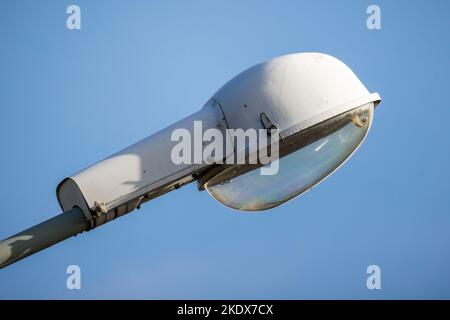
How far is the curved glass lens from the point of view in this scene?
19.8 metres

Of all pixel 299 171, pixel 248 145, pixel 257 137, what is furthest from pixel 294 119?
pixel 299 171

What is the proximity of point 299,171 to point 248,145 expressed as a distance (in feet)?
5.39

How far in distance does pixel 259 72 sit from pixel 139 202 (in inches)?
129

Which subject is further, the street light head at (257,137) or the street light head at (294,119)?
the street light head at (294,119)

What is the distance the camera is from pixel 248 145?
1891 centimetres

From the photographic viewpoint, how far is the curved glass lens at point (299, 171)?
19.8 meters

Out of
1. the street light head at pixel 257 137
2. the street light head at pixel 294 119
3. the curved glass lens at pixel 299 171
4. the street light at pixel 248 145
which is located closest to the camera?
the street light at pixel 248 145

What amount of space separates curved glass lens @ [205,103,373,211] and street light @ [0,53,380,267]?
24 mm

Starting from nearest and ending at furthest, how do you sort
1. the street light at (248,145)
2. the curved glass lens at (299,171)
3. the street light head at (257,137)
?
the street light at (248,145) < the street light head at (257,137) < the curved glass lens at (299,171)

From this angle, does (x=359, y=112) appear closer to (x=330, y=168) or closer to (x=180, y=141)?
(x=330, y=168)

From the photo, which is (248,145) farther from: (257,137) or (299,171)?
(299,171)

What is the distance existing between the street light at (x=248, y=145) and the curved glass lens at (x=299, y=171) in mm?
24

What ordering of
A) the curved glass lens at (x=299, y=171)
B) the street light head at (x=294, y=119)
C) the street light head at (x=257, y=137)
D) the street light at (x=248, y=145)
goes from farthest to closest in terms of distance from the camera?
the curved glass lens at (x=299, y=171)
the street light head at (x=294, y=119)
the street light head at (x=257, y=137)
the street light at (x=248, y=145)

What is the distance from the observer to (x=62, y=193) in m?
18.9
